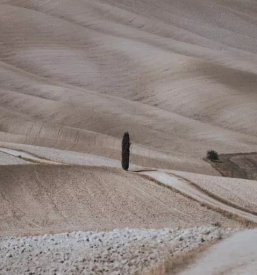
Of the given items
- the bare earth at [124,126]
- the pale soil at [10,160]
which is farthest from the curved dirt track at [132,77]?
the pale soil at [10,160]

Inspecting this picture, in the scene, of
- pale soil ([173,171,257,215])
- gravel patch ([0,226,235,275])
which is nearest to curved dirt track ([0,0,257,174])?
pale soil ([173,171,257,215])

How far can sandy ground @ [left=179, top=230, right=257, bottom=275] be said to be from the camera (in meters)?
15.2

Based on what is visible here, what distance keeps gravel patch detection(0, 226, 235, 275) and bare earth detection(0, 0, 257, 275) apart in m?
0.05

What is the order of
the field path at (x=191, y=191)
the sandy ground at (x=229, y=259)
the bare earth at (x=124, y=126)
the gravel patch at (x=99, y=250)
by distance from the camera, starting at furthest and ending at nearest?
the field path at (x=191, y=191)
the bare earth at (x=124, y=126)
the gravel patch at (x=99, y=250)
the sandy ground at (x=229, y=259)

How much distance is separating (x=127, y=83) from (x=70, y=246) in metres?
78.1

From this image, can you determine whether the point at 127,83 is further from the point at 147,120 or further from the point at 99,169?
the point at 99,169

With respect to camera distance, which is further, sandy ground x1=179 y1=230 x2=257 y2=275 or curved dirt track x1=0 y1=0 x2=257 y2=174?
curved dirt track x1=0 y1=0 x2=257 y2=174

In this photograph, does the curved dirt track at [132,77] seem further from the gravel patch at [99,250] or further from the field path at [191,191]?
the gravel patch at [99,250]

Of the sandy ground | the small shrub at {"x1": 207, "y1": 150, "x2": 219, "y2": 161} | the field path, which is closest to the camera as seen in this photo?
the sandy ground

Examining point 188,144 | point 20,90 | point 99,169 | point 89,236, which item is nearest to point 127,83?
point 20,90

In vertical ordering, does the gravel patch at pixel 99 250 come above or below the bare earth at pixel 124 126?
below

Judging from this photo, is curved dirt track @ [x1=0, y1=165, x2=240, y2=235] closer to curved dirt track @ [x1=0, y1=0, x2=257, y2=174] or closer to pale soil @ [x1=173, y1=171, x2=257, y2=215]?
pale soil @ [x1=173, y1=171, x2=257, y2=215]

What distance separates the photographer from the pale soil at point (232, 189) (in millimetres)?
28578

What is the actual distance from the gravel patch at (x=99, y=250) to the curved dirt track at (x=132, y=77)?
29623 millimetres
